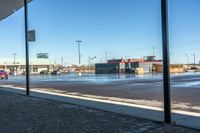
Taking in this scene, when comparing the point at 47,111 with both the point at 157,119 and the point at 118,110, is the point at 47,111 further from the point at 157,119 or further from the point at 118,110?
the point at 157,119

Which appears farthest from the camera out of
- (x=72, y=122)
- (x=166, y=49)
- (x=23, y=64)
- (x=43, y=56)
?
(x=43, y=56)

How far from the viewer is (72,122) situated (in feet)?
27.9

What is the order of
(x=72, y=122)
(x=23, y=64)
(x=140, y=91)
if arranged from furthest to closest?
(x=23, y=64)
(x=140, y=91)
(x=72, y=122)

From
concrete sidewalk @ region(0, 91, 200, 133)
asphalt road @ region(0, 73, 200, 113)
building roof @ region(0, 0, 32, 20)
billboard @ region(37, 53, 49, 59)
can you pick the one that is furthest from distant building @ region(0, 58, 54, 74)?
concrete sidewalk @ region(0, 91, 200, 133)

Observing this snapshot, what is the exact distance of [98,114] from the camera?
9.74m

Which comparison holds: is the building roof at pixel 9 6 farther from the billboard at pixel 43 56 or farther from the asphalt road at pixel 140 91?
the billboard at pixel 43 56

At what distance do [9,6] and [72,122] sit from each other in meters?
11.7

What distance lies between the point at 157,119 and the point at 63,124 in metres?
2.46

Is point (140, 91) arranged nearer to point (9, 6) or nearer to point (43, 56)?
point (9, 6)

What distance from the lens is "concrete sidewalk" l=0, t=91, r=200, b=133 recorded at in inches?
296

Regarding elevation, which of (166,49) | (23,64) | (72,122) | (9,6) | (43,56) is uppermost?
(43,56)

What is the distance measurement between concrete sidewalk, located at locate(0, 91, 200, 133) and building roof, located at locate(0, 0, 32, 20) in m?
7.90

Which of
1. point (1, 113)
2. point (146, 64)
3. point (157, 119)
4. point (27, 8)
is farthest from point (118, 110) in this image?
point (146, 64)

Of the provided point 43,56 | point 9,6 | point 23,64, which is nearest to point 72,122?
point 9,6
